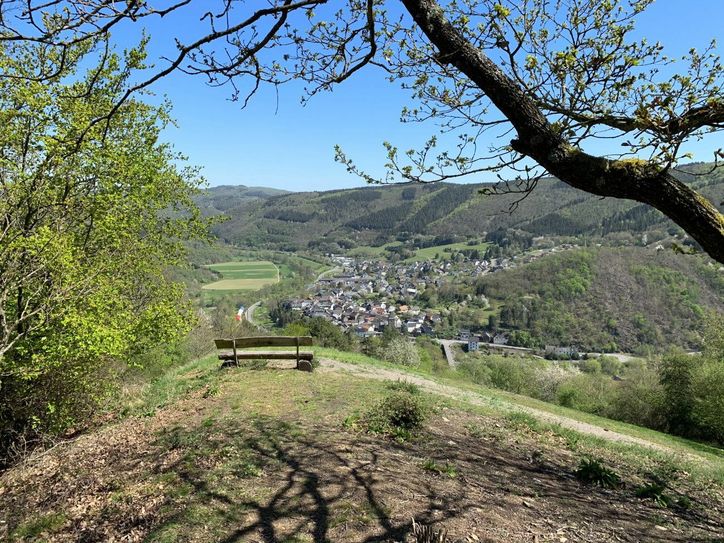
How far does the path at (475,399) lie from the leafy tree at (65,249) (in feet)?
17.8

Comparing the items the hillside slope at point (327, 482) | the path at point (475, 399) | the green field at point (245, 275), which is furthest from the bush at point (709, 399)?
the green field at point (245, 275)

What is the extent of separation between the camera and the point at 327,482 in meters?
5.40

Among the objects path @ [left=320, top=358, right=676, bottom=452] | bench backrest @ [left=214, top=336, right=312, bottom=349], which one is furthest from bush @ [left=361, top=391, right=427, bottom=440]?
bench backrest @ [left=214, top=336, right=312, bottom=349]

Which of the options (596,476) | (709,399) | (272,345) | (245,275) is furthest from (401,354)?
(245,275)

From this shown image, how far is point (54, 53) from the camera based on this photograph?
967 centimetres

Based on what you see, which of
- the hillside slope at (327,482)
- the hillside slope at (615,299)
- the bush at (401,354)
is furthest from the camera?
the hillside slope at (615,299)

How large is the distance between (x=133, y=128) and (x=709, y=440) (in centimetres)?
3051

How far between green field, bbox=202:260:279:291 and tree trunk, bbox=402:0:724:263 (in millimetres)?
104530

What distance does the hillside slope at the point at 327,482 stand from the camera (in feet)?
A: 15.0

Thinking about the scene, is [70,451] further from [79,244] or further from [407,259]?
[407,259]

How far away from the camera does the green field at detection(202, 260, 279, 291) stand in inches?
4246

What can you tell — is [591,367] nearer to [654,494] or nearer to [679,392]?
[679,392]

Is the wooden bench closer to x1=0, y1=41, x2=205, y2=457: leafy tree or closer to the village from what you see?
x1=0, y1=41, x2=205, y2=457: leafy tree

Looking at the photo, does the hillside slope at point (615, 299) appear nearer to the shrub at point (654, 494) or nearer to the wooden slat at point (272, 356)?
the wooden slat at point (272, 356)
